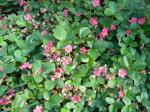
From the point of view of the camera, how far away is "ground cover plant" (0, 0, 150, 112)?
1831 mm

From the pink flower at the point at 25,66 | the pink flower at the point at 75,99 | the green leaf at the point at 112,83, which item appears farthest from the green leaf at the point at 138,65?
the pink flower at the point at 25,66

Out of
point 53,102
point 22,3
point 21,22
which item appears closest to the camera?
point 53,102

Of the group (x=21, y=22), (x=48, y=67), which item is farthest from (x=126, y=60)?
(x=21, y=22)

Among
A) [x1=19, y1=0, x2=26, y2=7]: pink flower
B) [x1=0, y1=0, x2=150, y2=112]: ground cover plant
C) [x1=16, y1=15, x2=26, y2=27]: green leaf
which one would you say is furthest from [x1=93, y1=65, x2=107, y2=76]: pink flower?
[x1=19, y1=0, x2=26, y2=7]: pink flower

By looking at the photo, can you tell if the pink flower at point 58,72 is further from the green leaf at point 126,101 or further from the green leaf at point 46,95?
the green leaf at point 126,101

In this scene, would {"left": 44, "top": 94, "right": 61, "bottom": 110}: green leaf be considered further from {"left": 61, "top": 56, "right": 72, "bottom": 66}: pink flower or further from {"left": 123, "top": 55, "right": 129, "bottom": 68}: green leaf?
{"left": 123, "top": 55, "right": 129, "bottom": 68}: green leaf

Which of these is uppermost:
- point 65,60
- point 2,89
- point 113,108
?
point 65,60

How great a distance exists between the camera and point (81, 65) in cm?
189

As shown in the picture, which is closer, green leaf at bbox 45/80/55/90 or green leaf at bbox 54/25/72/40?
green leaf at bbox 45/80/55/90

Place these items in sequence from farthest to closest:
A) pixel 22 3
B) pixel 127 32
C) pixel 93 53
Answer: pixel 22 3, pixel 127 32, pixel 93 53

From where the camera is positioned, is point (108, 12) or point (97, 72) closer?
point (97, 72)

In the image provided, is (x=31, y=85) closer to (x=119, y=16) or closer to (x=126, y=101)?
(x=126, y=101)

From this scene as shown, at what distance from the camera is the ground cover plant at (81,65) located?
6.01 ft

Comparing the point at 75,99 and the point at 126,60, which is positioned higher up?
the point at 126,60
